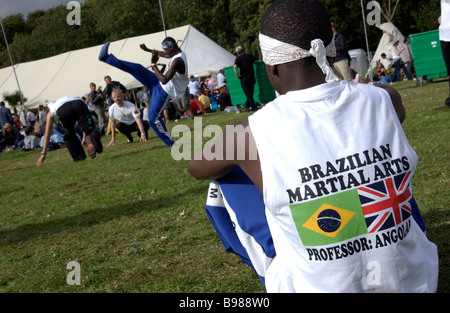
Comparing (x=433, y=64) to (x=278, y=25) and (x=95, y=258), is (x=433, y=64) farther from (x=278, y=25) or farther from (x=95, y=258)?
(x=278, y=25)

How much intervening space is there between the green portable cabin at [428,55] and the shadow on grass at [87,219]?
12.9 metres

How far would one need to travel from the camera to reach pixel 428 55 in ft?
54.1

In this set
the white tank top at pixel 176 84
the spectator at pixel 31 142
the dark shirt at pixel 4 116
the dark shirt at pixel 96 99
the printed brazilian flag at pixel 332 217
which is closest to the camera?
the printed brazilian flag at pixel 332 217

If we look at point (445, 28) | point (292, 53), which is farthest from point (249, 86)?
point (292, 53)

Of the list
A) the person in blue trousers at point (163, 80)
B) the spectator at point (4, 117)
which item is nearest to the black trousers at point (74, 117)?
the person in blue trousers at point (163, 80)

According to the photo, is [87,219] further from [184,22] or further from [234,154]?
[184,22]

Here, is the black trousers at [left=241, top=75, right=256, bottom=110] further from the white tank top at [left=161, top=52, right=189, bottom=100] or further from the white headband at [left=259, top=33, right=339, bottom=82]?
the white headband at [left=259, top=33, right=339, bottom=82]

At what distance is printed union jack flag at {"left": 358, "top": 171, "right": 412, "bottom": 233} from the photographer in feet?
5.54

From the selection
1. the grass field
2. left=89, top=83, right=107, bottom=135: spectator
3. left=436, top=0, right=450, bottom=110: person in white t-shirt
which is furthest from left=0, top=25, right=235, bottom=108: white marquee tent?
the grass field

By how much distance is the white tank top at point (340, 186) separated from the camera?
5.54 feet

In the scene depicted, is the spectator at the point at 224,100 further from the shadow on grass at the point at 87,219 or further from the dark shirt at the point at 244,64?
the shadow on grass at the point at 87,219

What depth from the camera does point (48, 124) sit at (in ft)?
32.9
